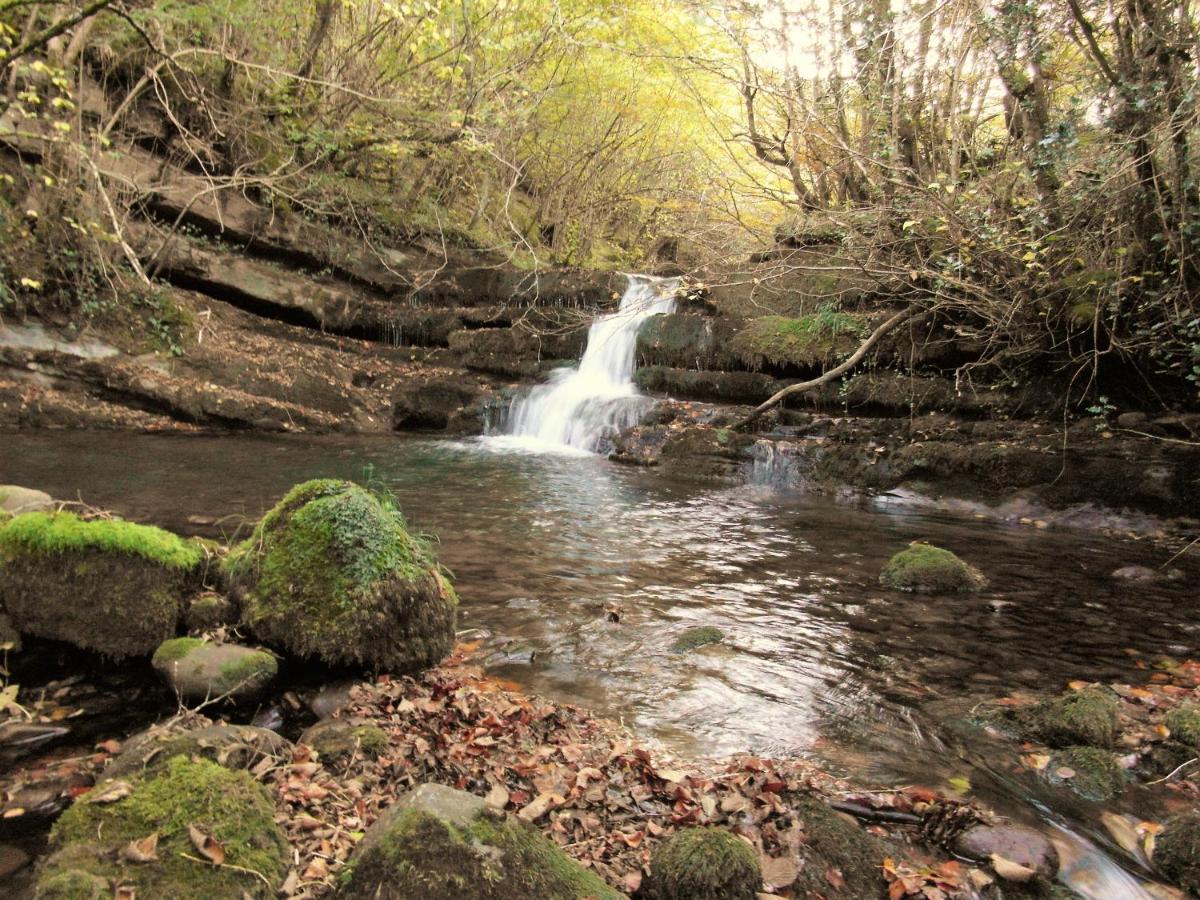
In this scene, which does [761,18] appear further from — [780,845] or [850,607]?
[780,845]

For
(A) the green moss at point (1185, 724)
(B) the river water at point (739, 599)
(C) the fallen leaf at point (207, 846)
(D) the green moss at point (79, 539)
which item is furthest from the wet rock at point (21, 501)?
(A) the green moss at point (1185, 724)

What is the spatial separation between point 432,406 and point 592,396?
343 centimetres

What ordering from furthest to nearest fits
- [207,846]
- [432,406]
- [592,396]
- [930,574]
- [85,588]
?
[432,406], [592,396], [930,574], [85,588], [207,846]

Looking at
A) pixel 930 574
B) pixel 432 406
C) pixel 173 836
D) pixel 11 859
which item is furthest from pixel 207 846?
pixel 432 406

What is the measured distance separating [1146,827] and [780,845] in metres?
1.72

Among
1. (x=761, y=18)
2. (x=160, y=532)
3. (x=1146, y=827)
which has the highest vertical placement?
(x=761, y=18)

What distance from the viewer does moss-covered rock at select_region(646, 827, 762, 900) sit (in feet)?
8.35

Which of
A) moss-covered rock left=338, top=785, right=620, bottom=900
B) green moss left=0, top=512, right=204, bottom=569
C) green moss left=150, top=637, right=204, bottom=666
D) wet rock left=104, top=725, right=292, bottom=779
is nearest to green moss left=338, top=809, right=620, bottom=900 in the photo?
moss-covered rock left=338, top=785, right=620, bottom=900

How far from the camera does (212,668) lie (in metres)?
3.80

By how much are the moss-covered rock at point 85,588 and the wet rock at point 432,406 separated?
11277 mm

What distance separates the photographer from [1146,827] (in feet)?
10.6

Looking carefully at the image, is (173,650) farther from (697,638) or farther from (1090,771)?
(1090,771)

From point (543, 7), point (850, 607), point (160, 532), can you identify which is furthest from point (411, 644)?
point (543, 7)

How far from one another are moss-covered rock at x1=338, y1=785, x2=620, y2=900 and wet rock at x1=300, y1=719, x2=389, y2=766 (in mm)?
1010
